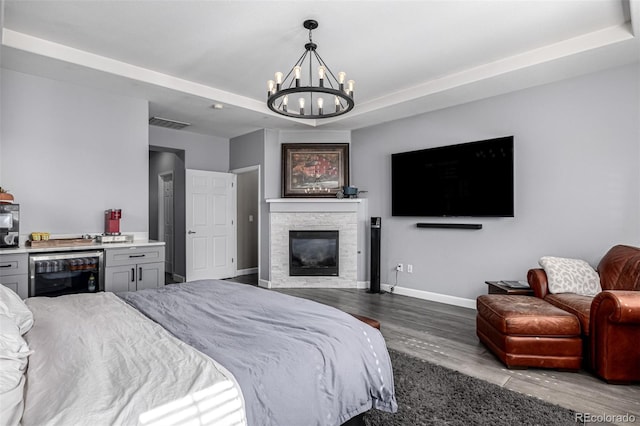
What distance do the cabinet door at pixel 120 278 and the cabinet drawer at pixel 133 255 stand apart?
0.05 meters

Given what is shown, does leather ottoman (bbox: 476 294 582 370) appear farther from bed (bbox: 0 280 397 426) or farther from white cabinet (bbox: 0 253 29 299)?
white cabinet (bbox: 0 253 29 299)

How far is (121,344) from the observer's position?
1.45 metres

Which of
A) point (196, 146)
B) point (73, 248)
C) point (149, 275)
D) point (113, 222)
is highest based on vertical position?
point (196, 146)

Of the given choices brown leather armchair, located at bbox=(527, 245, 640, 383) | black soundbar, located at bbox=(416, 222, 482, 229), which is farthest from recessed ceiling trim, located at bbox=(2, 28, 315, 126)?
brown leather armchair, located at bbox=(527, 245, 640, 383)

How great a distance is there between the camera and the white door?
6.08 metres

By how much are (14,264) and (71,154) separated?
1.36 metres

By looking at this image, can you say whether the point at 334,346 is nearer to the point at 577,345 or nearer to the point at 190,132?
the point at 577,345

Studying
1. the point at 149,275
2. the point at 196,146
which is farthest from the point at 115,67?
the point at 196,146

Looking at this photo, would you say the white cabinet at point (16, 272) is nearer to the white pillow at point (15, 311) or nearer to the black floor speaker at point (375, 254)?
the white pillow at point (15, 311)

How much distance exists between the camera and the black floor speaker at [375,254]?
540 cm

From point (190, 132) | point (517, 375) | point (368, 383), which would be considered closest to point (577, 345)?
point (517, 375)

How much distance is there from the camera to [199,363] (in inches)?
49.8

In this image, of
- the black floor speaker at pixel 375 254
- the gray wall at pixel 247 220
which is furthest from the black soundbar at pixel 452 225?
the gray wall at pixel 247 220

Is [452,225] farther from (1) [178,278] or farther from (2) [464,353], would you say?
(1) [178,278]
